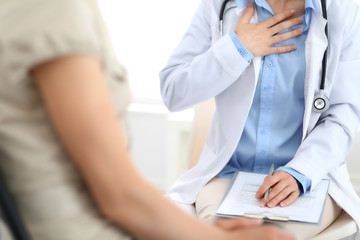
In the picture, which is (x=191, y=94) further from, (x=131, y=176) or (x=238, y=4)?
(x=131, y=176)

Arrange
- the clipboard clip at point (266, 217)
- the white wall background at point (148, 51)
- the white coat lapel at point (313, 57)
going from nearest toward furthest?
1. the clipboard clip at point (266, 217)
2. the white coat lapel at point (313, 57)
3. the white wall background at point (148, 51)

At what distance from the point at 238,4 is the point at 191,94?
0.29 m

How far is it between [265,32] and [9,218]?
3.11 ft

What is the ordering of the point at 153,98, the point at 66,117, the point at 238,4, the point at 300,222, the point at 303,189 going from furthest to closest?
the point at 153,98, the point at 238,4, the point at 303,189, the point at 300,222, the point at 66,117

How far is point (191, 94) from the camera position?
155 centimetres

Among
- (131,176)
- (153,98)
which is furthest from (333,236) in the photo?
(153,98)

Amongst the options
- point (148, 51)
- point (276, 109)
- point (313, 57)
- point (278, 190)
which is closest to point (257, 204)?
point (278, 190)

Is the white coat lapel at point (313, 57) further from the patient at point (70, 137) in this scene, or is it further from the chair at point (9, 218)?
the chair at point (9, 218)

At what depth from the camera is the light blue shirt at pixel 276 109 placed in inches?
59.9

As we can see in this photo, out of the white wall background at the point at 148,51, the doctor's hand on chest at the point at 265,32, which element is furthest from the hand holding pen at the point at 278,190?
the white wall background at the point at 148,51

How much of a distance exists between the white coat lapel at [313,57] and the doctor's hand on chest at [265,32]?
0.04 metres

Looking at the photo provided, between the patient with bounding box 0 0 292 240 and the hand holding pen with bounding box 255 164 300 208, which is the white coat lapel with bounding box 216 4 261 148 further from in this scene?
the patient with bounding box 0 0 292 240

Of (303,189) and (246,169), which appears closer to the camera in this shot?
(303,189)

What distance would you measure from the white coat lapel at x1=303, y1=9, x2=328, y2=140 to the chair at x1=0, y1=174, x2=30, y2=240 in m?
0.93
